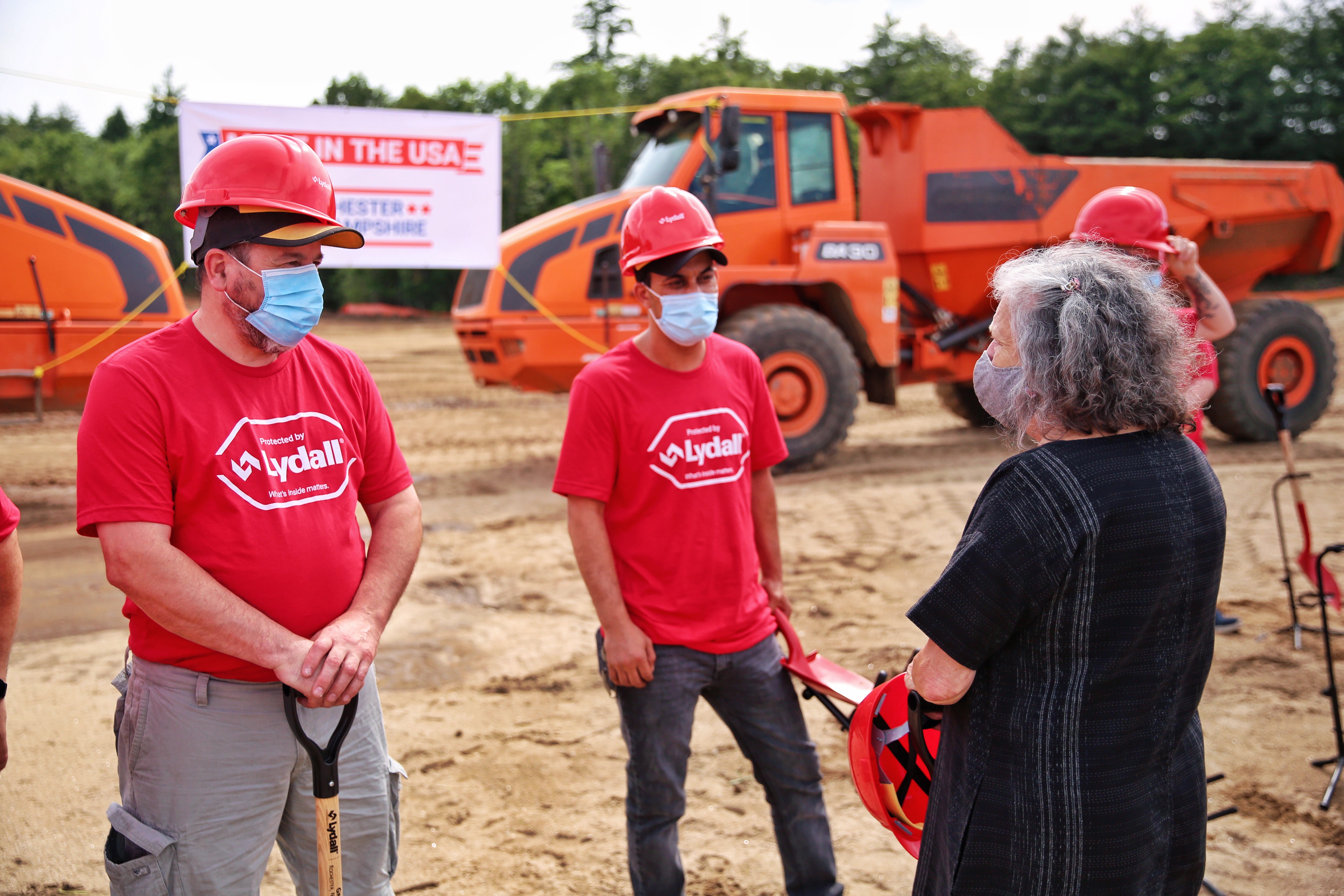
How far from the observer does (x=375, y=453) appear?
7.59 feet

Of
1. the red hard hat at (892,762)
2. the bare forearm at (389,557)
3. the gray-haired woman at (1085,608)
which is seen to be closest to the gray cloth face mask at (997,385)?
the gray-haired woman at (1085,608)

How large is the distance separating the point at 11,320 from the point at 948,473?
744cm

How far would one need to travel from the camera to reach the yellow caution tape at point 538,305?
8117 mm

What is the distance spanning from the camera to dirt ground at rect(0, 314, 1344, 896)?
3205mm

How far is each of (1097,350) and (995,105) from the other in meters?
34.4

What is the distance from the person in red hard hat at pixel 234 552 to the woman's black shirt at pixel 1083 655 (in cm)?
122

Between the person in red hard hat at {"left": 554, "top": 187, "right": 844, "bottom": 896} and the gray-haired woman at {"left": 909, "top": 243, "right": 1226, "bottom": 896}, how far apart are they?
97cm

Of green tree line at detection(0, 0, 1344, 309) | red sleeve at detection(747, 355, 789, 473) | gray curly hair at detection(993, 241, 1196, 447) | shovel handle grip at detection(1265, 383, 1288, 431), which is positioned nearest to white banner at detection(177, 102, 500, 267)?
red sleeve at detection(747, 355, 789, 473)

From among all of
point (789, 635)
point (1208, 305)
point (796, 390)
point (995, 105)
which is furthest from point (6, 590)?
point (995, 105)

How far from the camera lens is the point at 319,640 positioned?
200 cm

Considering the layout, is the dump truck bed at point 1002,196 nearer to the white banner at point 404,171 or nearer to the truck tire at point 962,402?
the truck tire at point 962,402

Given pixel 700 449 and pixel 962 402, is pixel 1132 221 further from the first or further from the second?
pixel 962 402

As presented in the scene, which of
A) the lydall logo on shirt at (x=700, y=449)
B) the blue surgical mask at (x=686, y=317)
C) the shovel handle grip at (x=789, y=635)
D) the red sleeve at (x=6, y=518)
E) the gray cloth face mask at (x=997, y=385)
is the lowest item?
the shovel handle grip at (x=789, y=635)

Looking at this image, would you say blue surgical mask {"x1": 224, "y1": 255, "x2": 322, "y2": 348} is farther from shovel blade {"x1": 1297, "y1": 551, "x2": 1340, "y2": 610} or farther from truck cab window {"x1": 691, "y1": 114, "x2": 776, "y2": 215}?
truck cab window {"x1": 691, "y1": 114, "x2": 776, "y2": 215}
